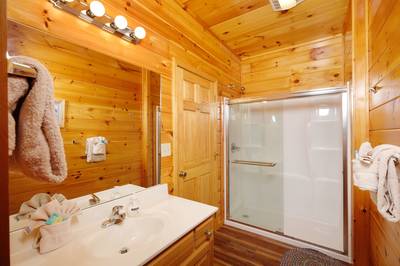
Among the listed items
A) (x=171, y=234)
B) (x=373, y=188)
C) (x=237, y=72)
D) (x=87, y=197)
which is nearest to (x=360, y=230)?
(x=373, y=188)

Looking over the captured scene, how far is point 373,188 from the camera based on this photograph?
2.28 ft

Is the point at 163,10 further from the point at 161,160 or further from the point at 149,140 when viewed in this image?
the point at 161,160

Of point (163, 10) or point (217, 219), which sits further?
point (217, 219)

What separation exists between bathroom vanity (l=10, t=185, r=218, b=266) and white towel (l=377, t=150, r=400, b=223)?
876 mm

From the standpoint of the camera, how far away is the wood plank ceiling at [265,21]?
1.80 meters

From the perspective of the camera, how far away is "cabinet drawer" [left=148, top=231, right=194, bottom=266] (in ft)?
2.90

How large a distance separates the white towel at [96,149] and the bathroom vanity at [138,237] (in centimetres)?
24

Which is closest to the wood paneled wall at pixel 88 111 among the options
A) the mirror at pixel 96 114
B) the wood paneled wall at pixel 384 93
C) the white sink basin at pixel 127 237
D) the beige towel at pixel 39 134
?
the mirror at pixel 96 114

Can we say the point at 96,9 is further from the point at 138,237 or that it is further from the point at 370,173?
the point at 370,173

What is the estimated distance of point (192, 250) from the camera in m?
1.10

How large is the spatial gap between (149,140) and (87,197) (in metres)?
0.56

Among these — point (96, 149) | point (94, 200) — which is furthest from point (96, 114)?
point (94, 200)

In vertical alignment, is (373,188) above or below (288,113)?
below

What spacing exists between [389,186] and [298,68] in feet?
7.65
